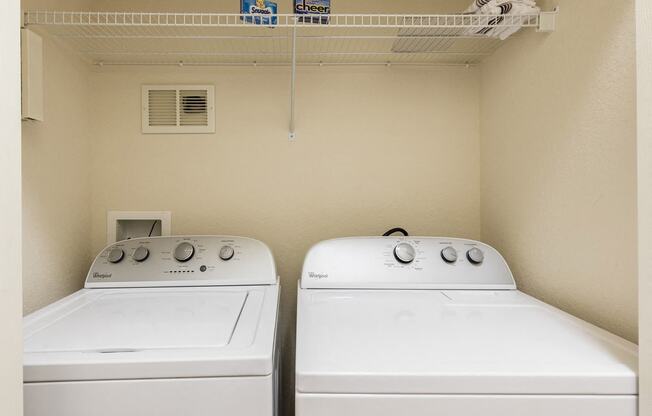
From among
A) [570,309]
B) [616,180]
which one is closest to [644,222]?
[616,180]

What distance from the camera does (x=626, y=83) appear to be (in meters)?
0.86

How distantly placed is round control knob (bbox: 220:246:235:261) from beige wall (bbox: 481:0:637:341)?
1.00m

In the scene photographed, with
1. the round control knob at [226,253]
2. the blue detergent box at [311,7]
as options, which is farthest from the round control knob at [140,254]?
the blue detergent box at [311,7]

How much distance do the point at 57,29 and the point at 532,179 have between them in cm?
165

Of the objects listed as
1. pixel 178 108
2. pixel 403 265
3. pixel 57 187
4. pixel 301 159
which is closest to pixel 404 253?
pixel 403 265

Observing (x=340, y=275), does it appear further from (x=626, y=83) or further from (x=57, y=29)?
(x=57, y=29)

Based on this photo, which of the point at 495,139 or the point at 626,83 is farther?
the point at 495,139

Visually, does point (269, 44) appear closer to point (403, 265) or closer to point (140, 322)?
point (403, 265)

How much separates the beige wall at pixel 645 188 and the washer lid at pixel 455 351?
0.03 meters

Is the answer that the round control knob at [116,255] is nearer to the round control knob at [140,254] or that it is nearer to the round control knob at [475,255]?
the round control knob at [140,254]

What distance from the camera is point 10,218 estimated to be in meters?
0.56

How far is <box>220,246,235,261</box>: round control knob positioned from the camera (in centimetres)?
131

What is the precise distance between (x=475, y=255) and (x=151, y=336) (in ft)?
3.32

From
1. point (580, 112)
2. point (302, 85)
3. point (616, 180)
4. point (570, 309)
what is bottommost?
point (570, 309)
